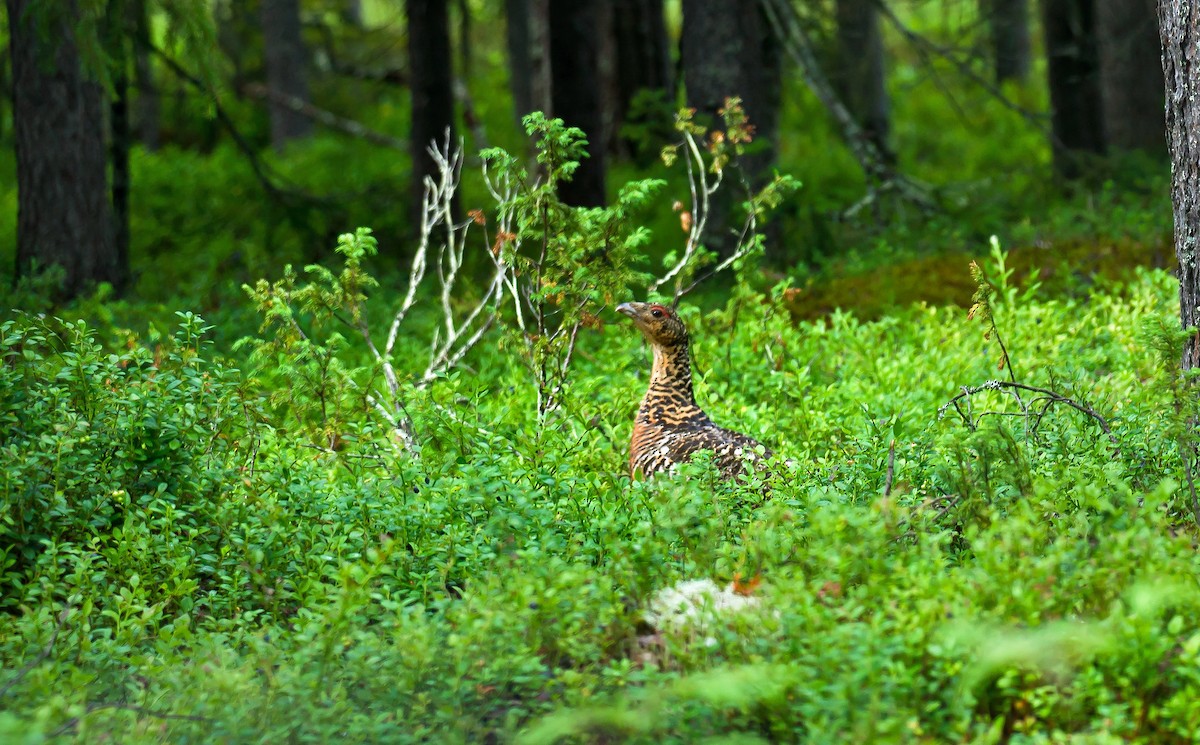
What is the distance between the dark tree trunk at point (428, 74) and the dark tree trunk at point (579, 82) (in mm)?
1742

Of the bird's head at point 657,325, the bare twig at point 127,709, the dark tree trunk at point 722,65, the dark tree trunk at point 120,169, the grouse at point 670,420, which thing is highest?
the dark tree trunk at point 722,65

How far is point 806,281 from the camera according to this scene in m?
10.3

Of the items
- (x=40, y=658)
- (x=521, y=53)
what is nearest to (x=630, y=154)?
(x=521, y=53)

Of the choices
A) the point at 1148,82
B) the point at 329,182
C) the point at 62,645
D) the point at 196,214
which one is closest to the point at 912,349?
the point at 62,645

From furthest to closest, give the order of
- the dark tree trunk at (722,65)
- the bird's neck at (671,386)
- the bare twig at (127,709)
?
the dark tree trunk at (722,65) → the bird's neck at (671,386) → the bare twig at (127,709)

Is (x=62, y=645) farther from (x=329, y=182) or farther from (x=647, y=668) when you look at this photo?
(x=329, y=182)

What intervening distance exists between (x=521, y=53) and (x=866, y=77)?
5.38 m

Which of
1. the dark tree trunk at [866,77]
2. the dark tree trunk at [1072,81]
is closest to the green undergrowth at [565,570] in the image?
the dark tree trunk at [1072,81]

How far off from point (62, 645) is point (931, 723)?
9.04 ft

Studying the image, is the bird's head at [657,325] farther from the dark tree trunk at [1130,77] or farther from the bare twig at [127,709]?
the dark tree trunk at [1130,77]

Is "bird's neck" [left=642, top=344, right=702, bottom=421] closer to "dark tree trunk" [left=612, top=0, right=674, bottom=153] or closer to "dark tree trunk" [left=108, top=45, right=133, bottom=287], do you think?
"dark tree trunk" [left=108, top=45, right=133, bottom=287]

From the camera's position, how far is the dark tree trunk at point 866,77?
622 inches

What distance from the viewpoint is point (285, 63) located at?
2247 centimetres

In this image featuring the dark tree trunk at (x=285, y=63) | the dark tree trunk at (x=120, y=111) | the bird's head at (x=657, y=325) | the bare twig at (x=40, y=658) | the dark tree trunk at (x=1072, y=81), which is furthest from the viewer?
the dark tree trunk at (x=285, y=63)
